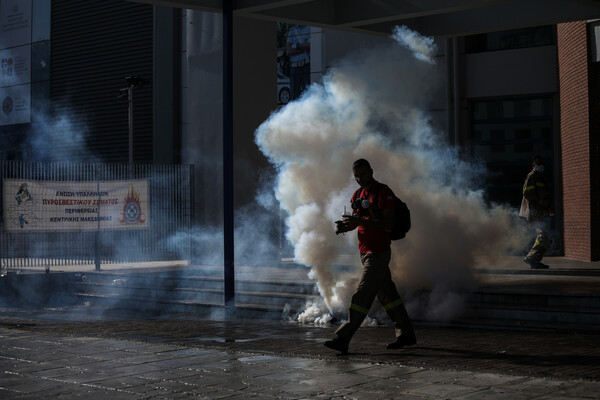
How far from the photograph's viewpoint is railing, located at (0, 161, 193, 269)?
54.9 feet

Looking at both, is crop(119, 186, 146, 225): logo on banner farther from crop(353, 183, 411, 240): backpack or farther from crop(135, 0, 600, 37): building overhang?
crop(353, 183, 411, 240): backpack

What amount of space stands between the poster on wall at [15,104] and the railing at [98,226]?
43.1 feet

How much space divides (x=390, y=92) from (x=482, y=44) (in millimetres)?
7479

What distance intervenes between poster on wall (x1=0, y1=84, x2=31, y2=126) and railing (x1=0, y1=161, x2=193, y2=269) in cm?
1314

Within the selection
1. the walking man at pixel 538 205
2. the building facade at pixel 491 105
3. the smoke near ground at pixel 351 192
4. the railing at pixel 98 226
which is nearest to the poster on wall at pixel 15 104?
the building facade at pixel 491 105

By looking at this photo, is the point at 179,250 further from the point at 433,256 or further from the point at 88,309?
the point at 433,256

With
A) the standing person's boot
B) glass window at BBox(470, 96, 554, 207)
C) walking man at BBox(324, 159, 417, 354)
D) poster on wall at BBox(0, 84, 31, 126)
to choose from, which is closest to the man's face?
walking man at BBox(324, 159, 417, 354)

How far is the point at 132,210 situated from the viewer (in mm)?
18266

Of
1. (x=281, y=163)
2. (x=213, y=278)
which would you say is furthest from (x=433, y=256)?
(x=213, y=278)

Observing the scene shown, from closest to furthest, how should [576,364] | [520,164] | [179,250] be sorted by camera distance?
[576,364] < [520,164] < [179,250]

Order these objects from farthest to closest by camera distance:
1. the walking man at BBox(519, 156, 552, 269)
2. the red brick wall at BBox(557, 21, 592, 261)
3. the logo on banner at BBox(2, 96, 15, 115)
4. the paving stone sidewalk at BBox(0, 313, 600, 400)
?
the logo on banner at BBox(2, 96, 15, 115)
the red brick wall at BBox(557, 21, 592, 261)
the walking man at BBox(519, 156, 552, 269)
the paving stone sidewalk at BBox(0, 313, 600, 400)

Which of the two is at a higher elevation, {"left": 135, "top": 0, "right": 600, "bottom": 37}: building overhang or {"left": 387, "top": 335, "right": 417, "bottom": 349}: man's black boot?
{"left": 135, "top": 0, "right": 600, "bottom": 37}: building overhang

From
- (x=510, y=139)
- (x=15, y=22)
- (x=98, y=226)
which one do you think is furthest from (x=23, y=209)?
(x=15, y=22)

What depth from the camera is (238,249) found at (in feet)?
55.2
